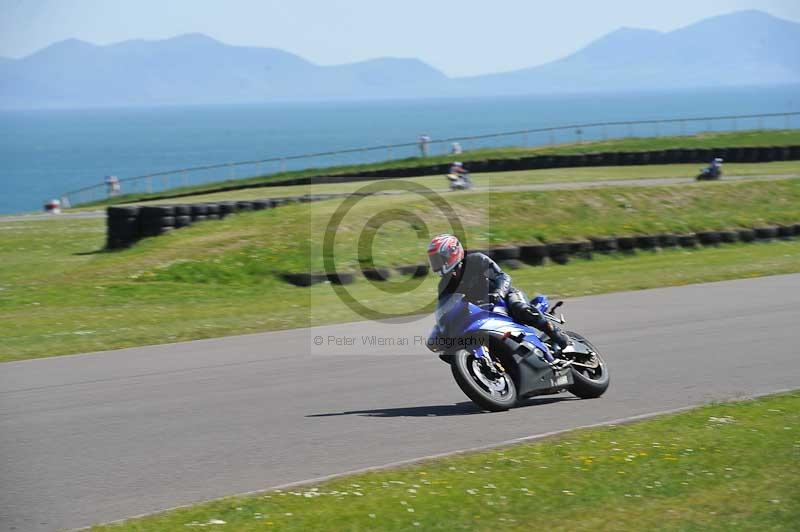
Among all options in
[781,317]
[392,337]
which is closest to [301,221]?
[392,337]

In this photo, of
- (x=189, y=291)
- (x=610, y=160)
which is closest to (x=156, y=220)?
(x=189, y=291)

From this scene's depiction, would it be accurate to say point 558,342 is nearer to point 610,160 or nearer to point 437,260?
point 437,260

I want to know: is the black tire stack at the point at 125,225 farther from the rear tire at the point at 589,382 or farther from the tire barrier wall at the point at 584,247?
the rear tire at the point at 589,382

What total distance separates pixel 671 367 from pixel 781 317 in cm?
379

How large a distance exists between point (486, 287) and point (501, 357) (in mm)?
654

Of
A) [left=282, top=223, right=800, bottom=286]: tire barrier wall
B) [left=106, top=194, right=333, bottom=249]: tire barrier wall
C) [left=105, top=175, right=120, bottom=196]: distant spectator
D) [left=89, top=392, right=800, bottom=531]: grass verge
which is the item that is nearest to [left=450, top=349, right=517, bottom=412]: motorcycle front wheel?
[left=89, top=392, right=800, bottom=531]: grass verge

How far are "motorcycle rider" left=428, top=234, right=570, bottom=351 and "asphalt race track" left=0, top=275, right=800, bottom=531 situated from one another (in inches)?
33.0

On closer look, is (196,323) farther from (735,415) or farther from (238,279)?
(735,415)

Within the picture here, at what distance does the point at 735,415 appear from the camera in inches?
349

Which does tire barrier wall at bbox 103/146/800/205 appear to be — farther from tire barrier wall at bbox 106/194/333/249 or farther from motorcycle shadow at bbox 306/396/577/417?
motorcycle shadow at bbox 306/396/577/417

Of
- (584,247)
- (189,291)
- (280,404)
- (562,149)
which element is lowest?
(189,291)

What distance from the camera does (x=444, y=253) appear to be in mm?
8961

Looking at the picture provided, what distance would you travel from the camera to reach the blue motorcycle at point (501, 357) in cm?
917

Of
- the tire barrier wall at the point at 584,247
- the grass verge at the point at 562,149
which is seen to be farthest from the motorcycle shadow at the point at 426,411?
the grass verge at the point at 562,149
